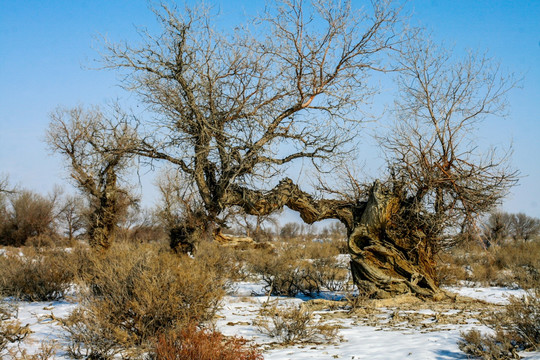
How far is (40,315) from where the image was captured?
28.1 feet

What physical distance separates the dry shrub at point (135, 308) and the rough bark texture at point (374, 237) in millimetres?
3563

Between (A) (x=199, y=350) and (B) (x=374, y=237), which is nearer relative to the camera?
(A) (x=199, y=350)

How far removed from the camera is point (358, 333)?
7168 mm

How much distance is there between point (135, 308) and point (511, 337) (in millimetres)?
4850

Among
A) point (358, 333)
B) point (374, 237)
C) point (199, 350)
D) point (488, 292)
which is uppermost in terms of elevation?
point (374, 237)

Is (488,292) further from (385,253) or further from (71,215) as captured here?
(71,215)

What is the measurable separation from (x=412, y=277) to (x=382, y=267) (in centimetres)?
71

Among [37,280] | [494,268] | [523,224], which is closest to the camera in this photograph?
[37,280]

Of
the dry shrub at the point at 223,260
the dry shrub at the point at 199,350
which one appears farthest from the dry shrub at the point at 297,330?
the dry shrub at the point at 223,260

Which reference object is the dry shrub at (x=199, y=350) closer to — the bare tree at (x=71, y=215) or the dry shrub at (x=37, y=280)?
the dry shrub at (x=37, y=280)

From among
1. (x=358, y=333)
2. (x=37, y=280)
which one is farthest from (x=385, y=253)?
(x=37, y=280)

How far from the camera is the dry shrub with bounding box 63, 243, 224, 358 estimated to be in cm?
585

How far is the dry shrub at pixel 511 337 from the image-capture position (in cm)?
522

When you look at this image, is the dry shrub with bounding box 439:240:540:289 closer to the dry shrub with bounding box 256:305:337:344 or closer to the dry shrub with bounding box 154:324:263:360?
the dry shrub with bounding box 256:305:337:344
